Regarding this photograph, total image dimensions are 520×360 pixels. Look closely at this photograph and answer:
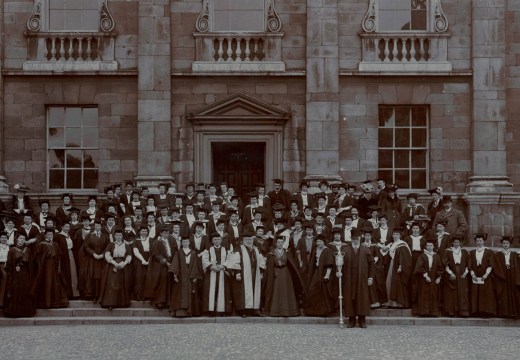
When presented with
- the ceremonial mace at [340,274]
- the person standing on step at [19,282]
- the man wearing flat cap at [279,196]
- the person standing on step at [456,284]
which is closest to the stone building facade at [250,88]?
the man wearing flat cap at [279,196]

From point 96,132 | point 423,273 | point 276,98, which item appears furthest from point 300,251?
point 96,132

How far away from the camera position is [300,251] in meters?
19.7

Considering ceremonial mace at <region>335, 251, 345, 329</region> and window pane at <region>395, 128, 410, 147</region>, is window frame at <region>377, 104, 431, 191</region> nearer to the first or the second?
window pane at <region>395, 128, 410, 147</region>

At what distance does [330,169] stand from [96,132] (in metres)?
6.24

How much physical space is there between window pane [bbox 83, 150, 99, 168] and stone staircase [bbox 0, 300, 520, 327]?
22.6 feet

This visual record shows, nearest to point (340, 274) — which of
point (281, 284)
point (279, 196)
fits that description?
point (281, 284)

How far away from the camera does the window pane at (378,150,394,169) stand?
2548cm

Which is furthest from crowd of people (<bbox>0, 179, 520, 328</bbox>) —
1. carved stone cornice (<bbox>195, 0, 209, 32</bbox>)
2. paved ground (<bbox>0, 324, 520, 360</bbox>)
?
carved stone cornice (<bbox>195, 0, 209, 32</bbox>)

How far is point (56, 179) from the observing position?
2541cm

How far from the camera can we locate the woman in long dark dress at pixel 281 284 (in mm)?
18812

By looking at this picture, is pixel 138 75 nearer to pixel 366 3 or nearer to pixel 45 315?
pixel 366 3

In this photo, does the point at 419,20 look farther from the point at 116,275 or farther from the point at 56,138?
the point at 116,275

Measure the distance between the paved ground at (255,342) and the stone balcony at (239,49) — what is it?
9.02 m

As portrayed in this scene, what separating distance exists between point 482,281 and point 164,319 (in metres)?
6.28
